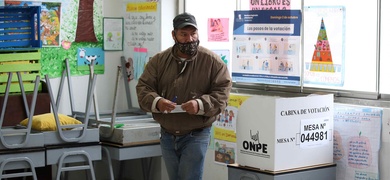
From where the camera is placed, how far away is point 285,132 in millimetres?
4988

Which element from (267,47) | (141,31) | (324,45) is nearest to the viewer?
(324,45)

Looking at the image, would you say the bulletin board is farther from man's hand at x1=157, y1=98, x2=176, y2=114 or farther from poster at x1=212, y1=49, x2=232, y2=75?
man's hand at x1=157, y1=98, x2=176, y2=114

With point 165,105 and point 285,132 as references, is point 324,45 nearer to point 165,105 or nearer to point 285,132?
point 285,132

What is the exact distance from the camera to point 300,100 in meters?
5.05

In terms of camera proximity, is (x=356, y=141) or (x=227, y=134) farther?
(x=227, y=134)

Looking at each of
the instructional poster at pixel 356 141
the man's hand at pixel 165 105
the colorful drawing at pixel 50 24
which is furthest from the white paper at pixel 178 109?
the colorful drawing at pixel 50 24

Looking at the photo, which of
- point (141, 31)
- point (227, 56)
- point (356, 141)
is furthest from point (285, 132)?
point (141, 31)

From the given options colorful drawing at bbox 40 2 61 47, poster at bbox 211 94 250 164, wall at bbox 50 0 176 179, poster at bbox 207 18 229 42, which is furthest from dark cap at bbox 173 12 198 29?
colorful drawing at bbox 40 2 61 47

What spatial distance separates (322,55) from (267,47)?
52cm

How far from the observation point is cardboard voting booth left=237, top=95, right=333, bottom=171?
4957 millimetres

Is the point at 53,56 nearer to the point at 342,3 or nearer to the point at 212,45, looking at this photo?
the point at 212,45

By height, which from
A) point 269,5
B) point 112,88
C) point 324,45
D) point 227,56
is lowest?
point 112,88

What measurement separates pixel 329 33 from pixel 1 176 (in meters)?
2.55

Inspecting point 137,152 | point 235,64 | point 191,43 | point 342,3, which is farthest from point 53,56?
point 342,3
